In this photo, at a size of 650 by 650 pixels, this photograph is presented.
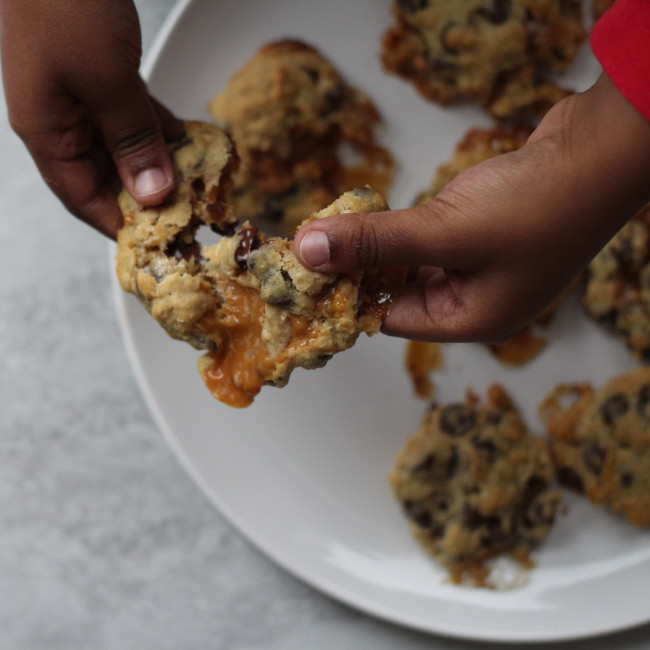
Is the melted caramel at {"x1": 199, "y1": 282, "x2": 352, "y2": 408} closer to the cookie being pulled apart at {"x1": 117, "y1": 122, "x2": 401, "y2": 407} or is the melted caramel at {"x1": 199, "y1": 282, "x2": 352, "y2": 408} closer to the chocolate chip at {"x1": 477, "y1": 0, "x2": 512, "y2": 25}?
the cookie being pulled apart at {"x1": 117, "y1": 122, "x2": 401, "y2": 407}

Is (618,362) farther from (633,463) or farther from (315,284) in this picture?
(315,284)

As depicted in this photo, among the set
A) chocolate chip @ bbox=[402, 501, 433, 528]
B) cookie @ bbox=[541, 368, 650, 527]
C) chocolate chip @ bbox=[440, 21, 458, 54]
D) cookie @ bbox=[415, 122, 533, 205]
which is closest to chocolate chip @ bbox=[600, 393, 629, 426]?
cookie @ bbox=[541, 368, 650, 527]

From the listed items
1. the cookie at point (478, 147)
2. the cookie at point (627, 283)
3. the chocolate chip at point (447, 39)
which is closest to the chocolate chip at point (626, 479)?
the cookie at point (627, 283)

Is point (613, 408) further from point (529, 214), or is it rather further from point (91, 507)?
point (91, 507)

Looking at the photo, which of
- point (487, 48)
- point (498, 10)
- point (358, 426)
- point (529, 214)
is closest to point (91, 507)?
point (358, 426)

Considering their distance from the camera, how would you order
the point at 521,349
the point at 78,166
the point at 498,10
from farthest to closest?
the point at 521,349
the point at 498,10
the point at 78,166

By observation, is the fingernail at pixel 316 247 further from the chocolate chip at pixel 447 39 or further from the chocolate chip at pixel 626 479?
the chocolate chip at pixel 626 479

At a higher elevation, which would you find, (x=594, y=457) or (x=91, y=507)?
(x=594, y=457)
